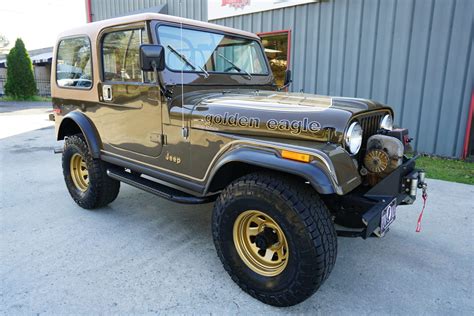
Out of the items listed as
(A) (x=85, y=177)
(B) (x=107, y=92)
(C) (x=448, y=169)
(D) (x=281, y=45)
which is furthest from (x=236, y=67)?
(D) (x=281, y=45)

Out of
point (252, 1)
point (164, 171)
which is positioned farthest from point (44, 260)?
point (252, 1)

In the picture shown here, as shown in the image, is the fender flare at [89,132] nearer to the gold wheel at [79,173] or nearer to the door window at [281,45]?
the gold wheel at [79,173]

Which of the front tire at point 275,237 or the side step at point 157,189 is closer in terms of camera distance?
the front tire at point 275,237

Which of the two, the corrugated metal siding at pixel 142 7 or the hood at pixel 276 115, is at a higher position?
the corrugated metal siding at pixel 142 7

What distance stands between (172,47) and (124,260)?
183 cm

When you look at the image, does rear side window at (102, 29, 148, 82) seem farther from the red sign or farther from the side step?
the red sign

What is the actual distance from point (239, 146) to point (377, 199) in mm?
997

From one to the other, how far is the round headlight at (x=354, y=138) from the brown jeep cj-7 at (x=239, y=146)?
0.01 m

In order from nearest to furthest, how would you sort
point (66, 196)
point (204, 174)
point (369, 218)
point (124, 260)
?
1. point (369, 218)
2. point (204, 174)
3. point (124, 260)
4. point (66, 196)

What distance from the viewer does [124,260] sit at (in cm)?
285

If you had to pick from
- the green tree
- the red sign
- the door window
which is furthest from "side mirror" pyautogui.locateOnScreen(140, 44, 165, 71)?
the green tree

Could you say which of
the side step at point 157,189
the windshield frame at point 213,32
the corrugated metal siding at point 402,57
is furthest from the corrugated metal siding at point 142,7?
the side step at point 157,189

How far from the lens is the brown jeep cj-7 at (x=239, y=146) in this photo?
83.0 inches

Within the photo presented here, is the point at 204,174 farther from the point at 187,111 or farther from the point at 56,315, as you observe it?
the point at 56,315
